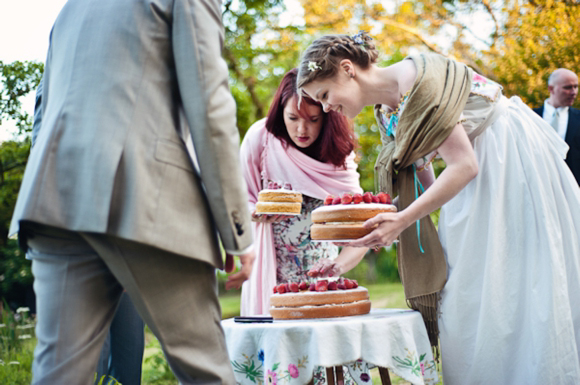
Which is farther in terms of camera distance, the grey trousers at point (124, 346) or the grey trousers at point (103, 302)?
the grey trousers at point (124, 346)

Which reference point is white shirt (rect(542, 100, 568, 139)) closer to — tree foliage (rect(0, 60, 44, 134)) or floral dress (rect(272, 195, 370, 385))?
floral dress (rect(272, 195, 370, 385))

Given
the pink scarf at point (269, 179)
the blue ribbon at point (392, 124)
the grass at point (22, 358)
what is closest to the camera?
the blue ribbon at point (392, 124)

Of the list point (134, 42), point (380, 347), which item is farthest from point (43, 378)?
point (380, 347)

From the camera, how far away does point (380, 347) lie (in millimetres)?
2295

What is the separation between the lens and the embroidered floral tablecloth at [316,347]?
2.23 metres

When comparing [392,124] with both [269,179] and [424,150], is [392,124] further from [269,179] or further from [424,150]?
[269,179]

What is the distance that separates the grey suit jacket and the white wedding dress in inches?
53.5

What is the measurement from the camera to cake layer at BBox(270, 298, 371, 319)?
2475mm

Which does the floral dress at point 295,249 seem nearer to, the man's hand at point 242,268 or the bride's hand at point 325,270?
the bride's hand at point 325,270

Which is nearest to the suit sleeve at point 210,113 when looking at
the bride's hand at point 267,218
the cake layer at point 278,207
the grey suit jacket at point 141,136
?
the grey suit jacket at point 141,136

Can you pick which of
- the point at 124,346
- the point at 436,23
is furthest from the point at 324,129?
the point at 436,23

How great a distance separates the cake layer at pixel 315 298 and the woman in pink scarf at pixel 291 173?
0.78m

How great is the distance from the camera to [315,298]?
249 cm

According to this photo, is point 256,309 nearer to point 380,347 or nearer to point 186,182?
point 380,347
